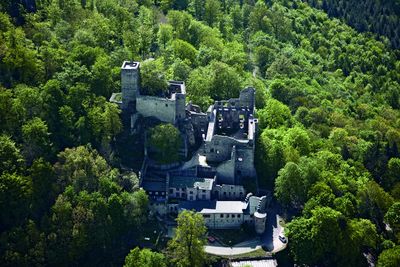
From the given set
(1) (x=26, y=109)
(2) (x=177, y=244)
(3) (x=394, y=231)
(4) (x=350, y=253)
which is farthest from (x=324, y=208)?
(1) (x=26, y=109)

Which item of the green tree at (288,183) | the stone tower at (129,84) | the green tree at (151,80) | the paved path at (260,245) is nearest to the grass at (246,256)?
the paved path at (260,245)

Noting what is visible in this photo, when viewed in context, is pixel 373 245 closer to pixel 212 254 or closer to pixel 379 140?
pixel 212 254

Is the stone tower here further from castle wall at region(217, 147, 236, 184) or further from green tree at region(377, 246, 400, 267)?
green tree at region(377, 246, 400, 267)


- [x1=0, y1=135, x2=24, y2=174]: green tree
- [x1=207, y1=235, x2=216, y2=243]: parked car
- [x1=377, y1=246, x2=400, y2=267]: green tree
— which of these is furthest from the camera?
[x1=207, y1=235, x2=216, y2=243]: parked car

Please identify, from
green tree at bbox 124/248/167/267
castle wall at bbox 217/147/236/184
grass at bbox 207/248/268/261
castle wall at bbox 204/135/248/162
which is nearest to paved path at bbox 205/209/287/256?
grass at bbox 207/248/268/261

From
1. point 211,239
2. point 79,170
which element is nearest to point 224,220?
point 211,239

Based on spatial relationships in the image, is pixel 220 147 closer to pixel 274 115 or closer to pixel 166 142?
pixel 166 142

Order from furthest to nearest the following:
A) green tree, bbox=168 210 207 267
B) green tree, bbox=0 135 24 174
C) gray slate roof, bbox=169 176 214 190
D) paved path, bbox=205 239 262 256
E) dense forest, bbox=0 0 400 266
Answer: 1. gray slate roof, bbox=169 176 214 190
2. paved path, bbox=205 239 262 256
3. green tree, bbox=0 135 24 174
4. dense forest, bbox=0 0 400 266
5. green tree, bbox=168 210 207 267
